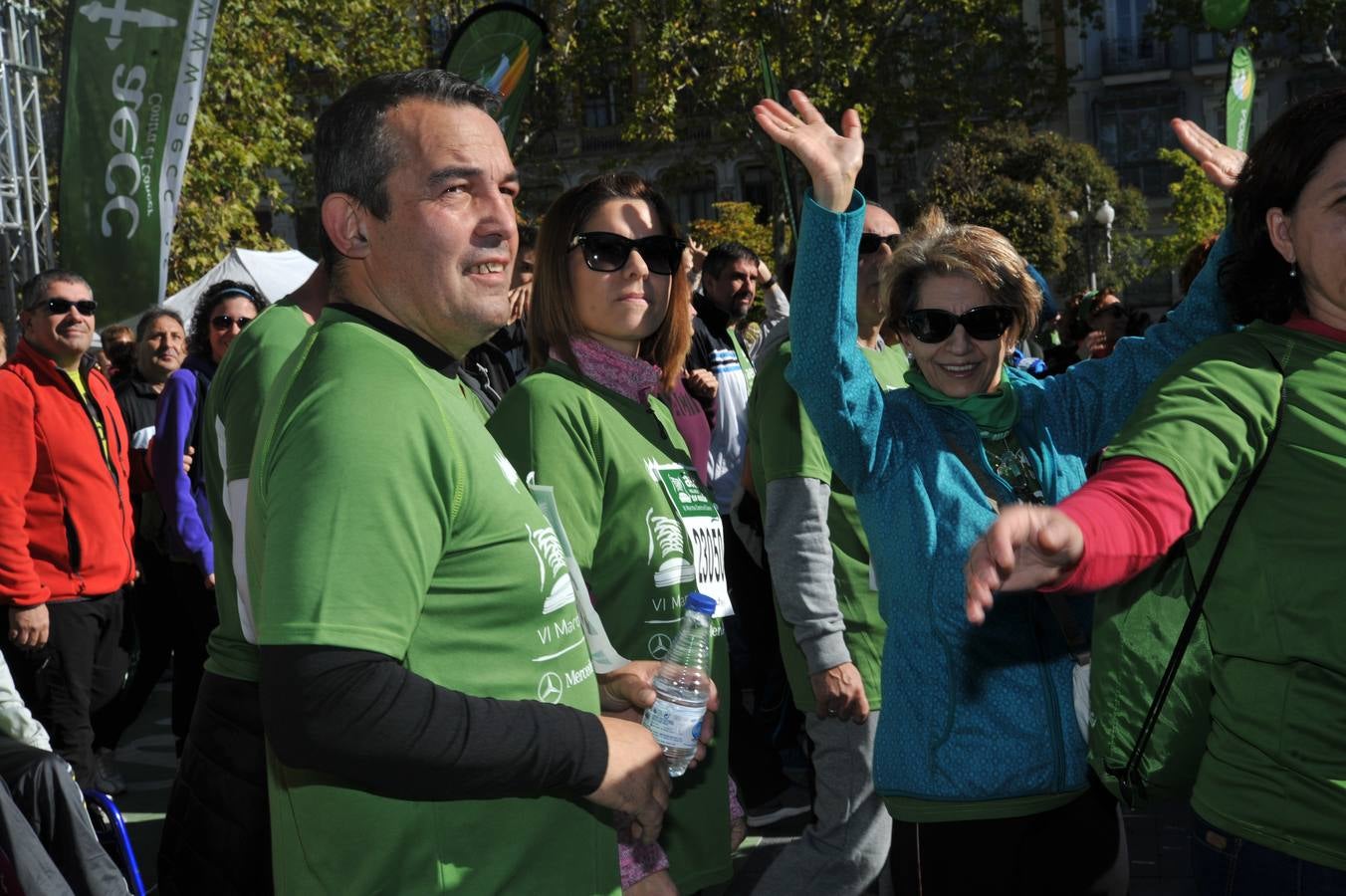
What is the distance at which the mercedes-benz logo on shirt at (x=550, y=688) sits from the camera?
5.76ft

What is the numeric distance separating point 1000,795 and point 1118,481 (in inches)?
47.6

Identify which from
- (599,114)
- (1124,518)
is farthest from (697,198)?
(1124,518)

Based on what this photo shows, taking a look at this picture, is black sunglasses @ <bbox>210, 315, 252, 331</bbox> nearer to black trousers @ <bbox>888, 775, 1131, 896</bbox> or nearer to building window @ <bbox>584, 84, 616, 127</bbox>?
black trousers @ <bbox>888, 775, 1131, 896</bbox>

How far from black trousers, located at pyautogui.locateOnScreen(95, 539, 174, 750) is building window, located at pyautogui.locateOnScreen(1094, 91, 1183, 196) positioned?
43517 mm

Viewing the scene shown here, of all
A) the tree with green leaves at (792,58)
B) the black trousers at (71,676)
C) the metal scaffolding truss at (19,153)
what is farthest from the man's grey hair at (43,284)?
the tree with green leaves at (792,58)

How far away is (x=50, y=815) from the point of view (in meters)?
3.37

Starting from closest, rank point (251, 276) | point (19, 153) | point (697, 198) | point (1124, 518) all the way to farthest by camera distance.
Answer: point (1124, 518)
point (19, 153)
point (251, 276)
point (697, 198)

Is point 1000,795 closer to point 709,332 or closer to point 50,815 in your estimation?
point 50,815

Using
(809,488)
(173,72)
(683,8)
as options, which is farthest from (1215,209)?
(809,488)

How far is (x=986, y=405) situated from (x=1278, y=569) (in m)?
1.08

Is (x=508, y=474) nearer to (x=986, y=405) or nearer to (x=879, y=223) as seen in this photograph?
(x=986, y=405)

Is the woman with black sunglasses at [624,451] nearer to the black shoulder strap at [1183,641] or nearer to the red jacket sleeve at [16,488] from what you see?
the black shoulder strap at [1183,641]

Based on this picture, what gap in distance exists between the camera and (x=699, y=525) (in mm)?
2830

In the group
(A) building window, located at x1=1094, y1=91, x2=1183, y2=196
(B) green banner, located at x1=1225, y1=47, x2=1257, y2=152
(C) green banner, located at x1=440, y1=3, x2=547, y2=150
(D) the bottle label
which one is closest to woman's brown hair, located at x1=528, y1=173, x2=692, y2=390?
(D) the bottle label
